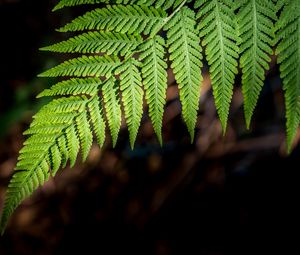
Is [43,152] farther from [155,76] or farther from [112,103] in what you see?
[155,76]

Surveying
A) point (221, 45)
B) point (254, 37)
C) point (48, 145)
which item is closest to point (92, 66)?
point (48, 145)

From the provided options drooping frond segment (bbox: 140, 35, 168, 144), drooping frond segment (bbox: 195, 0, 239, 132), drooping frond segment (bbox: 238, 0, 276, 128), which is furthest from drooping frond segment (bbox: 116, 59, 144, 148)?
drooping frond segment (bbox: 238, 0, 276, 128)

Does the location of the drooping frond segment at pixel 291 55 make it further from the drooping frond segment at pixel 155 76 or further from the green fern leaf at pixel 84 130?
the green fern leaf at pixel 84 130

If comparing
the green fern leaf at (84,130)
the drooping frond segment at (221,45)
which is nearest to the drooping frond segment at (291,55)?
the drooping frond segment at (221,45)

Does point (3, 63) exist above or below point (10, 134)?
above

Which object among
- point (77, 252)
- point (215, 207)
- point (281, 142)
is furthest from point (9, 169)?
point (281, 142)

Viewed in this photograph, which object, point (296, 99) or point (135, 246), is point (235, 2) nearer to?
Result: point (296, 99)

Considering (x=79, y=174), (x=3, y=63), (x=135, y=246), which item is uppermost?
(x=3, y=63)
